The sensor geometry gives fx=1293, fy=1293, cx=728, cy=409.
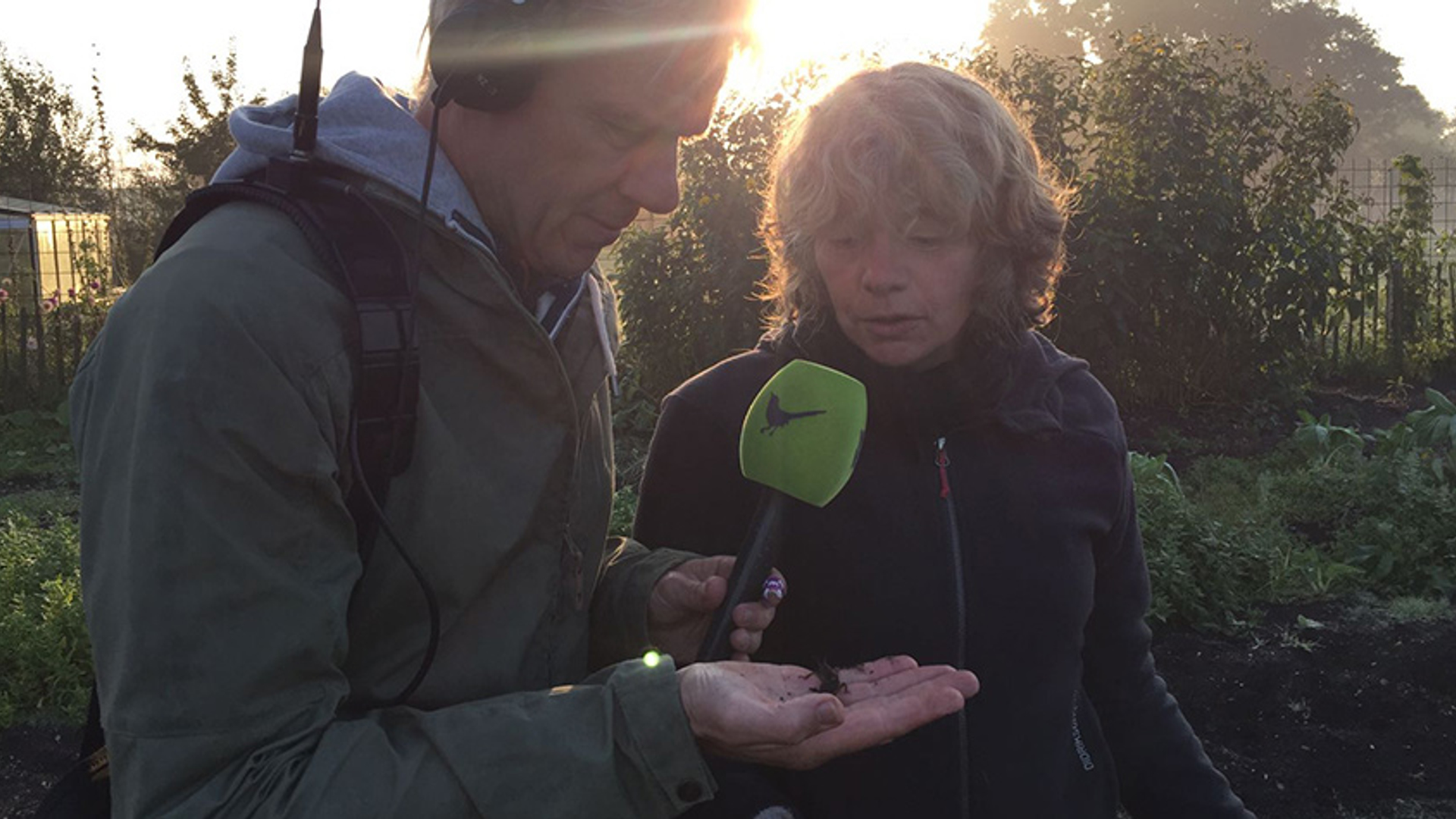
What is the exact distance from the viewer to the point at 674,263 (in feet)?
29.5

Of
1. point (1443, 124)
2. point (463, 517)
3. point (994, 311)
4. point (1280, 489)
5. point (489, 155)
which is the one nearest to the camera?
point (463, 517)

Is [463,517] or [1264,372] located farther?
[1264,372]

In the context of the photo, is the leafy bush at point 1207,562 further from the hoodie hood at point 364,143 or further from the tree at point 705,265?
the hoodie hood at point 364,143

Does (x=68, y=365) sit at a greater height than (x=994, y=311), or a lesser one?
lesser

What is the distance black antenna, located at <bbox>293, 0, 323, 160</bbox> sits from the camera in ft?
4.68

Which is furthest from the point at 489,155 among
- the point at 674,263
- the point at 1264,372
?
the point at 1264,372

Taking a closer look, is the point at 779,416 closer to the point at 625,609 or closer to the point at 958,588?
the point at 625,609

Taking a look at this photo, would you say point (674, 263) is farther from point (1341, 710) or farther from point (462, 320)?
point (462, 320)

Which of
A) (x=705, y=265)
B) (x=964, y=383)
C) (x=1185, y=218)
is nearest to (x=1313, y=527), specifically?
(x=1185, y=218)

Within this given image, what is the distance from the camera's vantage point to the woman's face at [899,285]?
225cm

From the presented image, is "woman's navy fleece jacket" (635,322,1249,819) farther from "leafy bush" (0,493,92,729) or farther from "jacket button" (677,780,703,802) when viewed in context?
"leafy bush" (0,493,92,729)

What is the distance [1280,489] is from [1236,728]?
9.29ft

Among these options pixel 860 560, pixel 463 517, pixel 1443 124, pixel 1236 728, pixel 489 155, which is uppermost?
pixel 1443 124

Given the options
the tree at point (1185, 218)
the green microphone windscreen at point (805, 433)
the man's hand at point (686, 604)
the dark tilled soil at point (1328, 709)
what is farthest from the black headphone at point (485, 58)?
the tree at point (1185, 218)
